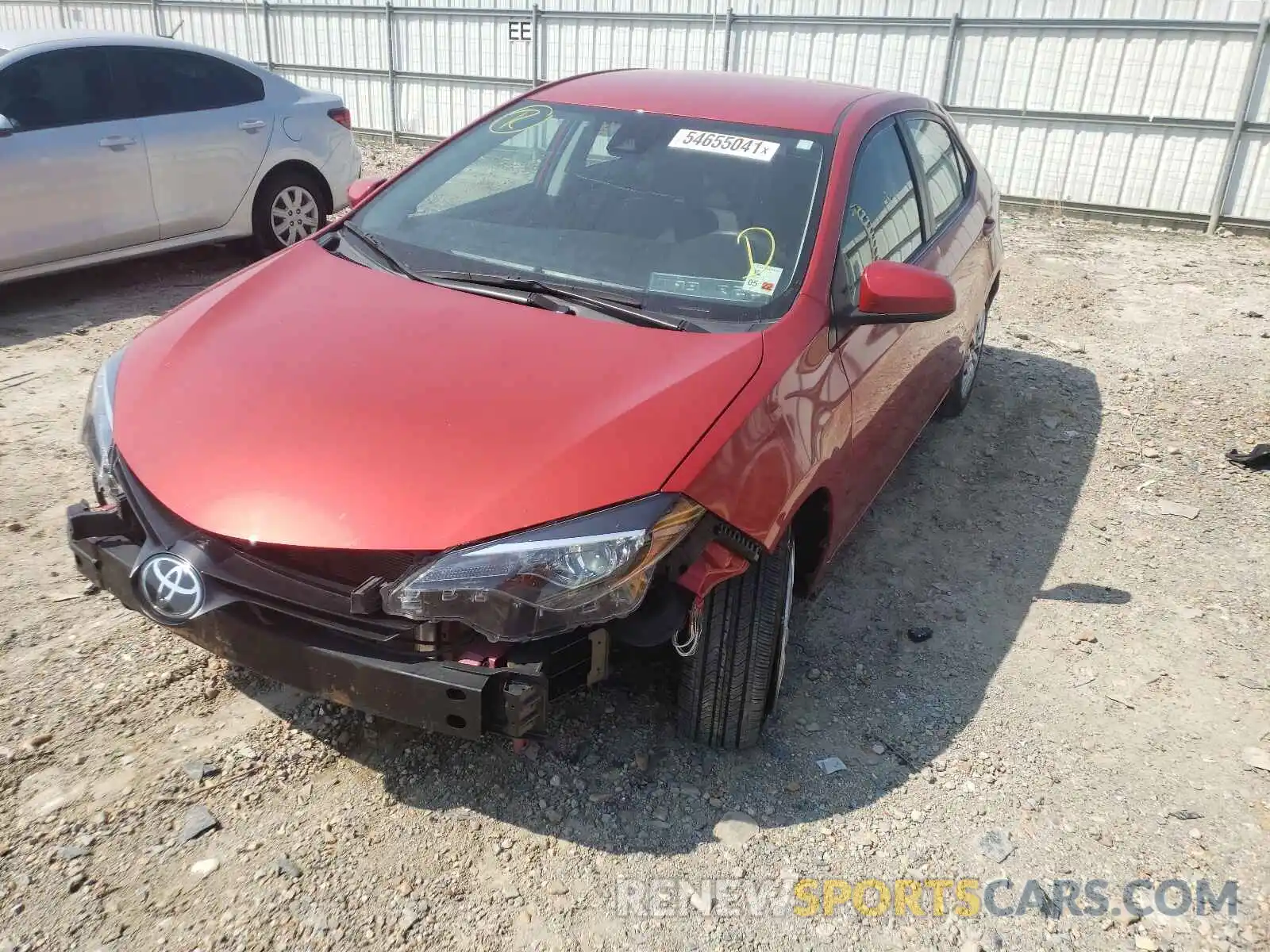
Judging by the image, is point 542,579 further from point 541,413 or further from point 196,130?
point 196,130

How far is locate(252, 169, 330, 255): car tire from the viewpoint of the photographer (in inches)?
273

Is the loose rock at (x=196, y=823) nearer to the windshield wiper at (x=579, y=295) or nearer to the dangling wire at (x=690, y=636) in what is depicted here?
the dangling wire at (x=690, y=636)

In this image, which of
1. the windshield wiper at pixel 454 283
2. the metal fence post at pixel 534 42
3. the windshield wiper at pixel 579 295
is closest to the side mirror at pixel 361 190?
the windshield wiper at pixel 454 283

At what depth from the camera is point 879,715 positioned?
9.88ft

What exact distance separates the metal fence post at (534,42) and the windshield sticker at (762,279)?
1135 centimetres

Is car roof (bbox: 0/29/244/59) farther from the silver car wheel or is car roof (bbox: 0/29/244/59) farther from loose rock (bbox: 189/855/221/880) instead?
loose rock (bbox: 189/855/221/880)

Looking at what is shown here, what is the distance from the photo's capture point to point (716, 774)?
2.71 meters

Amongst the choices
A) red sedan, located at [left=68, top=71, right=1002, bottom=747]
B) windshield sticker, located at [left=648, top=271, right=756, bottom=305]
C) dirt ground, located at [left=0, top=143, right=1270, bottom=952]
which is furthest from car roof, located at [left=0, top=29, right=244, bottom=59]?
windshield sticker, located at [left=648, top=271, right=756, bottom=305]

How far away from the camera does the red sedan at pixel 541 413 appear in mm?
2133

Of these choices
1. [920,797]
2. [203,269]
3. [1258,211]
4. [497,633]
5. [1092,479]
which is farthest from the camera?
[1258,211]

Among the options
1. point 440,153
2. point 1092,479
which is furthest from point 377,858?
point 1092,479

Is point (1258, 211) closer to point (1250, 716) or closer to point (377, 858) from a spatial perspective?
point (1250, 716)

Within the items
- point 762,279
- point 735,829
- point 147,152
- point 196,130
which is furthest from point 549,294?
point 196,130

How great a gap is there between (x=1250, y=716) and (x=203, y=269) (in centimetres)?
681
